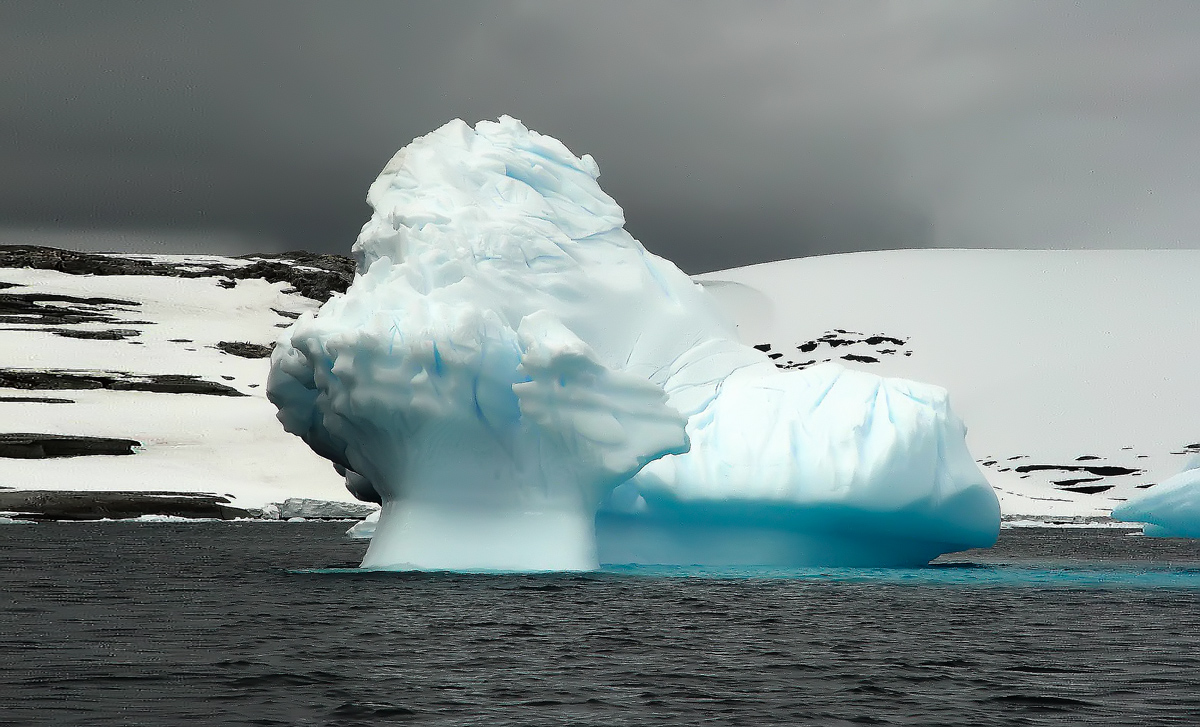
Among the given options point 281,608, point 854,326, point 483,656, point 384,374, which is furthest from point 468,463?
point 854,326

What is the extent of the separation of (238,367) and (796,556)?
6576 cm

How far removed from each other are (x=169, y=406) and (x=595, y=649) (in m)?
67.2

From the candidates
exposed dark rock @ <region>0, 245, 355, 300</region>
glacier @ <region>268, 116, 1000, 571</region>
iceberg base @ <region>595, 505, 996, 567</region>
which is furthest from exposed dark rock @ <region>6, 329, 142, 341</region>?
iceberg base @ <region>595, 505, 996, 567</region>

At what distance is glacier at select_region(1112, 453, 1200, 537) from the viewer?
39.8 metres

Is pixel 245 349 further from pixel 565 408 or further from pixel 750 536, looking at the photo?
pixel 565 408

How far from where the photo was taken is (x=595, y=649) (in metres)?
12.9

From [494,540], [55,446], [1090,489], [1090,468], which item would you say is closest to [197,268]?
[55,446]

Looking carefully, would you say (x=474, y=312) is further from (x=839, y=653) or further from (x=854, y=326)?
(x=854, y=326)

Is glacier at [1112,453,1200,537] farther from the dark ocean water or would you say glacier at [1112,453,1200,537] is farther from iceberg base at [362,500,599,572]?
iceberg base at [362,500,599,572]

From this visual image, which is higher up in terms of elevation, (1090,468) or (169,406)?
(169,406)

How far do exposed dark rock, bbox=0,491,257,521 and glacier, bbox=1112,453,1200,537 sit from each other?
121 feet

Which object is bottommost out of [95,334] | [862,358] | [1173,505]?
[1173,505]

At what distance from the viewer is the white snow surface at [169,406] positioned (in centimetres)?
6291

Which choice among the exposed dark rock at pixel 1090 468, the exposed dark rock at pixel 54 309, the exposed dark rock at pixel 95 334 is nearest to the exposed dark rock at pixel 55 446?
the exposed dark rock at pixel 95 334
